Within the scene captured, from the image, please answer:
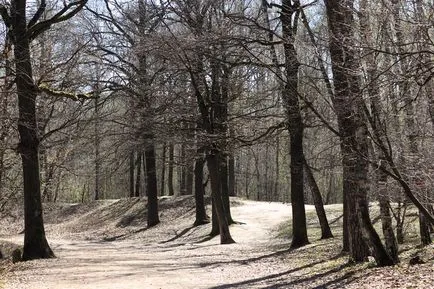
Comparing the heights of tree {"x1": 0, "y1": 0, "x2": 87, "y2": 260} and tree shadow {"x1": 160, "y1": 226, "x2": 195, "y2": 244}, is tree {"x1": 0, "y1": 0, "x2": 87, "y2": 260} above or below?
above

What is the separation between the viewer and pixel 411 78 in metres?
7.52

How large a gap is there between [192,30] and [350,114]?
8.22m

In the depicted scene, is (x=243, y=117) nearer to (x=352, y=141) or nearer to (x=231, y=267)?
(x=231, y=267)

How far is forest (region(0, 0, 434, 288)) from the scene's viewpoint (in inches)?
374

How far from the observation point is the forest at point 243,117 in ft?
31.2

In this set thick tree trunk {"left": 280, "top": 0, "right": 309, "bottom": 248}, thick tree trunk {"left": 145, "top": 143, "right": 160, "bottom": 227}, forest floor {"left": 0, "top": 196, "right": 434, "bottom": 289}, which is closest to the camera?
forest floor {"left": 0, "top": 196, "right": 434, "bottom": 289}

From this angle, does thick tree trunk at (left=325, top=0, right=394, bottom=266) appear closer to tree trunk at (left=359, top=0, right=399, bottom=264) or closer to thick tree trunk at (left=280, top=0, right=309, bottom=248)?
tree trunk at (left=359, top=0, right=399, bottom=264)

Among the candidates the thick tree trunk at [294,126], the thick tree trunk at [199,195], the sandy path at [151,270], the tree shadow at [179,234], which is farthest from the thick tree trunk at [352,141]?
the thick tree trunk at [199,195]

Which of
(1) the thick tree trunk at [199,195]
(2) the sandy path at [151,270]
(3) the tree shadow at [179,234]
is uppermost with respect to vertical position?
(1) the thick tree trunk at [199,195]

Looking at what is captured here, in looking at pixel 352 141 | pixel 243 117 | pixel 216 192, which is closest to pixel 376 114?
pixel 352 141

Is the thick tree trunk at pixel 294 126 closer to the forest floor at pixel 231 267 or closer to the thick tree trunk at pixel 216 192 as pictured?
the forest floor at pixel 231 267

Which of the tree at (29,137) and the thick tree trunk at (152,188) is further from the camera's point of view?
the thick tree trunk at (152,188)

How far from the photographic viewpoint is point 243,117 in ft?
58.7

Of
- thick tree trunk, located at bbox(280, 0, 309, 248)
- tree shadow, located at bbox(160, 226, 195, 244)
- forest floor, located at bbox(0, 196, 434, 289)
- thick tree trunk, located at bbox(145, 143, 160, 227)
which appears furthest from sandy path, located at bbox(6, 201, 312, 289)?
thick tree trunk, located at bbox(145, 143, 160, 227)
